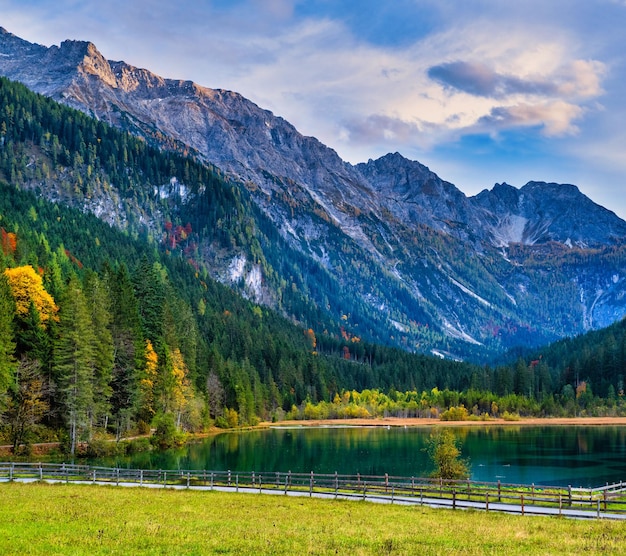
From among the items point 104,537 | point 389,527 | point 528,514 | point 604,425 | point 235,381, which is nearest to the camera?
point 104,537

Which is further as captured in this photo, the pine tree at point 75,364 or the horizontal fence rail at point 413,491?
the pine tree at point 75,364

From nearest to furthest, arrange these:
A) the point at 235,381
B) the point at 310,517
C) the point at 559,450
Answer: the point at 310,517 → the point at 559,450 → the point at 235,381

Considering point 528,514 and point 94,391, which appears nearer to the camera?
point 528,514

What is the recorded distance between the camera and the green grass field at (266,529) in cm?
2784

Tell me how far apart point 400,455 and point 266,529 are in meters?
73.8

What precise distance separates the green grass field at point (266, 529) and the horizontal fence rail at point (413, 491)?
3678 mm

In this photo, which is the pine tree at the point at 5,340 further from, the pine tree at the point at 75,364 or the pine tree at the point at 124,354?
the pine tree at the point at 124,354

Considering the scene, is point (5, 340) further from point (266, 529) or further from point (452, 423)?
point (452, 423)

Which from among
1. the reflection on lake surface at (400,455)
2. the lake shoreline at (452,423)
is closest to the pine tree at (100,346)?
the reflection on lake surface at (400,455)

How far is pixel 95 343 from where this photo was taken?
3497 inches

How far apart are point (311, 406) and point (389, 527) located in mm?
166135

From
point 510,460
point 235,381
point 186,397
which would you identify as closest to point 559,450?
point 510,460

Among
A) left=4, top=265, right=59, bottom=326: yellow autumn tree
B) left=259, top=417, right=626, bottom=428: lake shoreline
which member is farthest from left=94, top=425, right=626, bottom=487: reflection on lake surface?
left=259, top=417, right=626, bottom=428: lake shoreline

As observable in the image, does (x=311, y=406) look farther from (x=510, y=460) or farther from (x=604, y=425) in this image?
(x=510, y=460)
